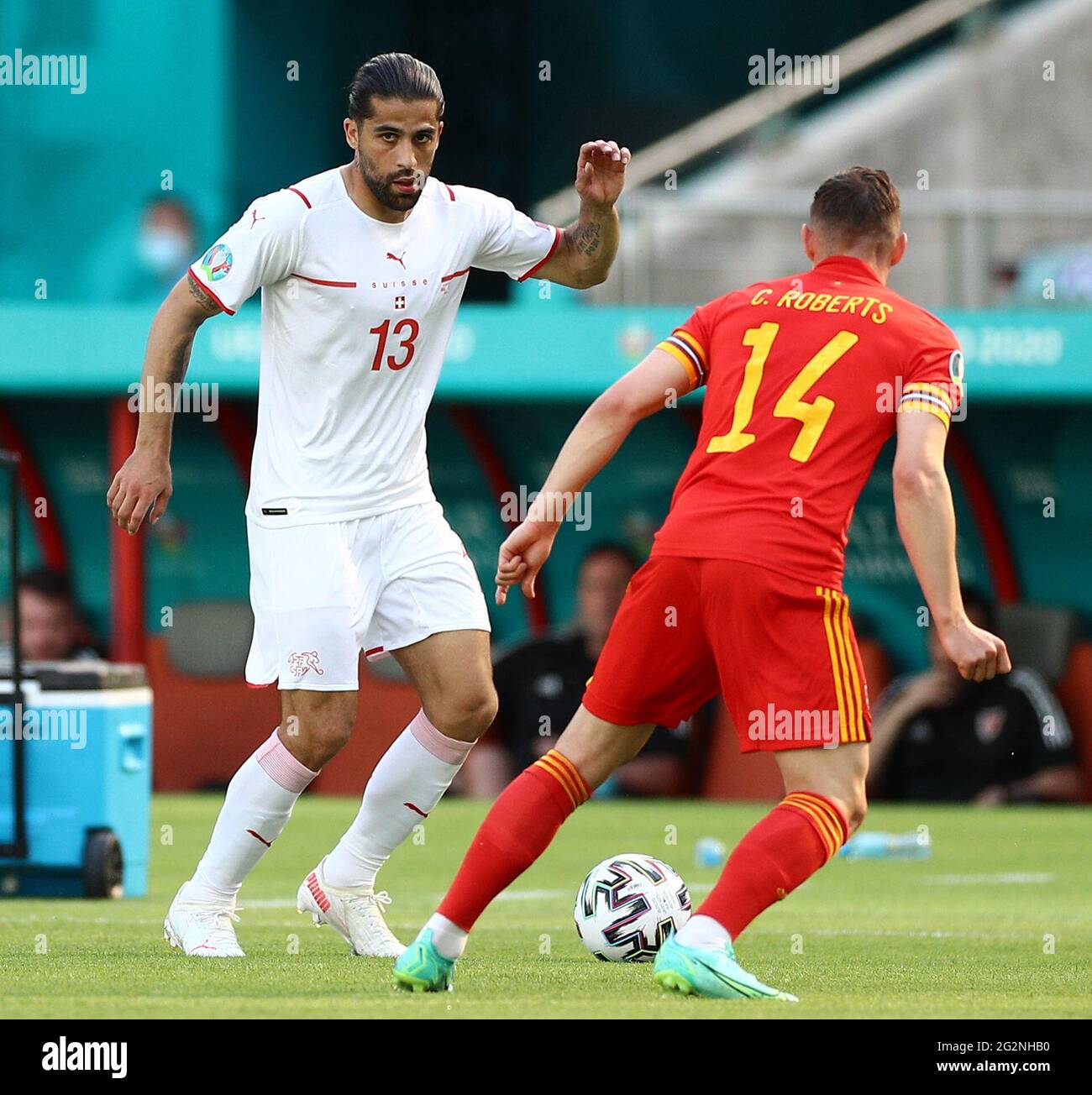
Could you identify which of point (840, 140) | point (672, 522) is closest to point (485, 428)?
point (840, 140)

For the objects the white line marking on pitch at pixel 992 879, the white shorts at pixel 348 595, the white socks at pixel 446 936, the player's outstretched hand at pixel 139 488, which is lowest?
the white line marking on pitch at pixel 992 879

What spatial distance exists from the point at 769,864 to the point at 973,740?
8.63 m

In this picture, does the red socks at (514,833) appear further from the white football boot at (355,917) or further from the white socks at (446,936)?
the white football boot at (355,917)

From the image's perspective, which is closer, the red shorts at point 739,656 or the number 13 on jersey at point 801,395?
the red shorts at point 739,656

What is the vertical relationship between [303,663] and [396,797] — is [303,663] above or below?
above

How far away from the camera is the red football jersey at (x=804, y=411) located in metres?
5.15

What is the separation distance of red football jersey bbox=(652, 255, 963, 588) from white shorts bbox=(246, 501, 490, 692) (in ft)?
3.36

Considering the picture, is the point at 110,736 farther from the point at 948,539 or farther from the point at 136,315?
the point at 136,315

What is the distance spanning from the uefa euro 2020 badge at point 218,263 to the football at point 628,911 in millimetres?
1864

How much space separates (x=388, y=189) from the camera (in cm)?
595

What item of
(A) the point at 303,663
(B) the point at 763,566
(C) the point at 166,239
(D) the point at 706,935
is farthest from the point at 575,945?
(C) the point at 166,239

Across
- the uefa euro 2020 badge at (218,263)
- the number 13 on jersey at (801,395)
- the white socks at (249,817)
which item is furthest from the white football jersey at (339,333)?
the number 13 on jersey at (801,395)

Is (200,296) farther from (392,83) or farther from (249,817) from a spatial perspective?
(249,817)
